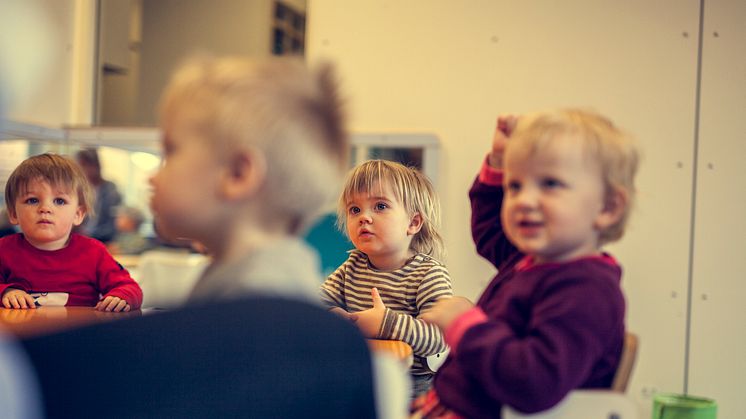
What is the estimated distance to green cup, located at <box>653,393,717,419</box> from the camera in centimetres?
308

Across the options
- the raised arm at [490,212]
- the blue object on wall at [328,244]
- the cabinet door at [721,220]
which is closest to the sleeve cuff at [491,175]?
the raised arm at [490,212]

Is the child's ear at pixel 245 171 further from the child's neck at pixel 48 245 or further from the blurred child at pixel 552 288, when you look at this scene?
the child's neck at pixel 48 245

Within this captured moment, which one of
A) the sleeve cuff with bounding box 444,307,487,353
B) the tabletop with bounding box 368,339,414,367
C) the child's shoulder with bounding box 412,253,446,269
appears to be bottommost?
the tabletop with bounding box 368,339,414,367

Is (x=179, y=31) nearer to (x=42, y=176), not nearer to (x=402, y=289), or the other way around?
(x=42, y=176)

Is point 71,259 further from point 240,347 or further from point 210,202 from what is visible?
point 240,347

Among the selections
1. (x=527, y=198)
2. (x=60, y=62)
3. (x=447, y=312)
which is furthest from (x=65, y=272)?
(x=60, y=62)

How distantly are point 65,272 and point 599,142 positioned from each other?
149 centimetres

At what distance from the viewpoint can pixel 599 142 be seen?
1.11m

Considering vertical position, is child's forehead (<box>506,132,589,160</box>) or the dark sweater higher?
child's forehead (<box>506,132,589,160</box>)

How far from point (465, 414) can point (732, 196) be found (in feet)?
9.06

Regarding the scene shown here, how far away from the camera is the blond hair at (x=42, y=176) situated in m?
2.04

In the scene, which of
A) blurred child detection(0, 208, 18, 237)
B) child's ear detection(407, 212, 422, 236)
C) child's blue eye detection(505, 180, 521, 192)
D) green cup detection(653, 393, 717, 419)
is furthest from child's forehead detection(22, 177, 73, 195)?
green cup detection(653, 393, 717, 419)

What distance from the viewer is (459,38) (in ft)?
12.5

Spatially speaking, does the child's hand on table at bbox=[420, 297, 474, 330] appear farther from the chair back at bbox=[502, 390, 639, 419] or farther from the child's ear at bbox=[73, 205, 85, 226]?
the child's ear at bbox=[73, 205, 85, 226]
